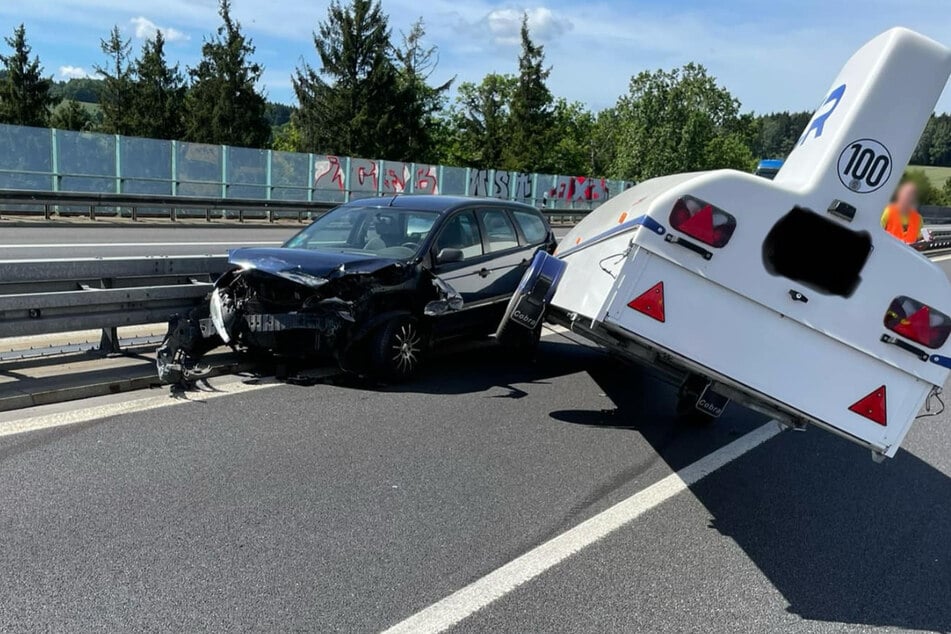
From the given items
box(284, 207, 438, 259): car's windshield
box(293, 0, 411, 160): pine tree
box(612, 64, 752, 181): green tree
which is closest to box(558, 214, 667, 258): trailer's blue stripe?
box(284, 207, 438, 259): car's windshield

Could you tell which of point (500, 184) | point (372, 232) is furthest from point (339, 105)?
point (372, 232)

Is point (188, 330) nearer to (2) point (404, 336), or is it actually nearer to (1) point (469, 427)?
(2) point (404, 336)

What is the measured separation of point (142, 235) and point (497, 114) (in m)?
44.8

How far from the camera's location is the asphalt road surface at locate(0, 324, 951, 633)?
3.26 metres

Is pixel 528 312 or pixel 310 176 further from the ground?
pixel 310 176

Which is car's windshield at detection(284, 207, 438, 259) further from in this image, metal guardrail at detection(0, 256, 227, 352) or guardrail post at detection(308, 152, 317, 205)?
guardrail post at detection(308, 152, 317, 205)

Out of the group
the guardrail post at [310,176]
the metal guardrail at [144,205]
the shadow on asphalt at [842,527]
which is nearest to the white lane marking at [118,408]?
the shadow on asphalt at [842,527]

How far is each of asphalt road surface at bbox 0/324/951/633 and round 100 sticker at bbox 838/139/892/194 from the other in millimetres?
1977

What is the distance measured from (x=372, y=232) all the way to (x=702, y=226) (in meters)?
4.16

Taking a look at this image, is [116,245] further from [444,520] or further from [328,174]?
[328,174]

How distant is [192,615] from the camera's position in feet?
10.1

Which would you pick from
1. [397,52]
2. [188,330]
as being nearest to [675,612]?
[188,330]

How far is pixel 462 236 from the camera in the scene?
7.59 metres

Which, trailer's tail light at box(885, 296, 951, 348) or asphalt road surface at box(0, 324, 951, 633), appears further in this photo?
trailer's tail light at box(885, 296, 951, 348)
